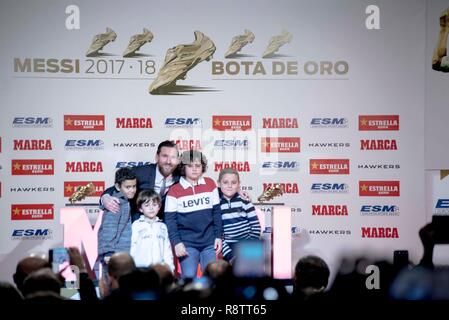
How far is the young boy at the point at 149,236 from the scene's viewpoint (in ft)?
14.7

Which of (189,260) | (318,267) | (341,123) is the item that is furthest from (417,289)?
(189,260)

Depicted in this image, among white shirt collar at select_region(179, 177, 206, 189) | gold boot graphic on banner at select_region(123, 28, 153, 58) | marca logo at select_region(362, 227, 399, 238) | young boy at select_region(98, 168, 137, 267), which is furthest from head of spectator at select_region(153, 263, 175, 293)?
gold boot graphic on banner at select_region(123, 28, 153, 58)

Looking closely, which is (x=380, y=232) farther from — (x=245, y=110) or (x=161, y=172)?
(x=161, y=172)

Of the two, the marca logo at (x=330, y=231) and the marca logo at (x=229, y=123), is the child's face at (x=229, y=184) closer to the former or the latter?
the marca logo at (x=229, y=123)

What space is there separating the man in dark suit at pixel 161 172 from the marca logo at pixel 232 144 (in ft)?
1.03

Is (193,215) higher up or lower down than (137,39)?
lower down

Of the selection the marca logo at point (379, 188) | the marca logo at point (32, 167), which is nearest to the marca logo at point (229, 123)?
the marca logo at point (379, 188)

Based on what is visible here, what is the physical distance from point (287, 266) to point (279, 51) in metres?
1.58

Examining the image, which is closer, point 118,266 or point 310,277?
point 310,277

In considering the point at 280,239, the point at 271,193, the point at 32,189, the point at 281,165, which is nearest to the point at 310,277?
the point at 280,239

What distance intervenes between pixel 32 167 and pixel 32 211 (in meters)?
0.32

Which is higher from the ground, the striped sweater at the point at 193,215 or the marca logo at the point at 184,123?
the marca logo at the point at 184,123

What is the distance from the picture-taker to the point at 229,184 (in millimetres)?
4555

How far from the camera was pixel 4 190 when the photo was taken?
452cm
